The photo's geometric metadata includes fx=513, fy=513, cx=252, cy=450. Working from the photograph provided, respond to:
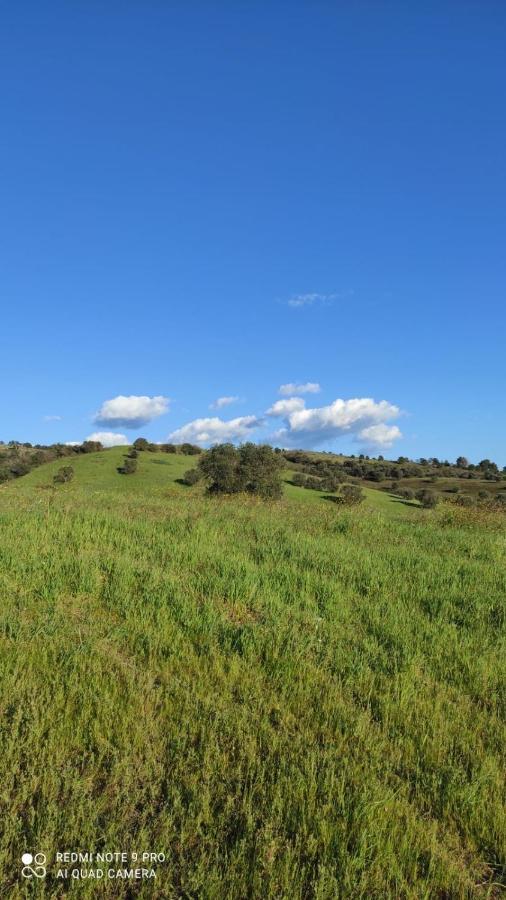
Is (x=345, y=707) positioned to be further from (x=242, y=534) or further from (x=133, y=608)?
(x=242, y=534)

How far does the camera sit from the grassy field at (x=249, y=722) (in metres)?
3.30

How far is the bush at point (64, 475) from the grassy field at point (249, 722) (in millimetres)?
74064

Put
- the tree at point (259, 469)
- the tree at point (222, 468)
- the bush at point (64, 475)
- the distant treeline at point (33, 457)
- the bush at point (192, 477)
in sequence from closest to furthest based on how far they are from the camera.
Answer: the tree at point (259, 469) < the tree at point (222, 468) < the bush at point (64, 475) < the bush at point (192, 477) < the distant treeline at point (33, 457)

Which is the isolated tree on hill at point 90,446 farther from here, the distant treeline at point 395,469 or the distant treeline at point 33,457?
the distant treeline at point 395,469

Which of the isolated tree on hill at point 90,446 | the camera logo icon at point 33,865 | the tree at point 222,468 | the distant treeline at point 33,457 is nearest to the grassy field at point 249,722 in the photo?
the camera logo icon at point 33,865

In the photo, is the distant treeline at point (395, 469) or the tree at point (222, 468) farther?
the distant treeline at point (395, 469)

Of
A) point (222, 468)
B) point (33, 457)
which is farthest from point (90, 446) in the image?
point (222, 468)

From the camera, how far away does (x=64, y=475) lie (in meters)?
80.8

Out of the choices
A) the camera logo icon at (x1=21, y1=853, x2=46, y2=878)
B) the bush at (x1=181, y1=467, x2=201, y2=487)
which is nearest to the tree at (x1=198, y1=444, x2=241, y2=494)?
the bush at (x1=181, y1=467, x2=201, y2=487)

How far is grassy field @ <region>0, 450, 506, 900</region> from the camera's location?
3299 mm

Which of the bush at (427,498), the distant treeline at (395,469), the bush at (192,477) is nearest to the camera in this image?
the bush at (192,477)

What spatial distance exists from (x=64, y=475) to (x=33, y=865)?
82.7m

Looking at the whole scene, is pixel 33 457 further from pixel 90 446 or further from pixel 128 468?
pixel 128 468

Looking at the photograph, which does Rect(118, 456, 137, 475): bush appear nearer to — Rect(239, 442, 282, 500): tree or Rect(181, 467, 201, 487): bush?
Rect(181, 467, 201, 487): bush
